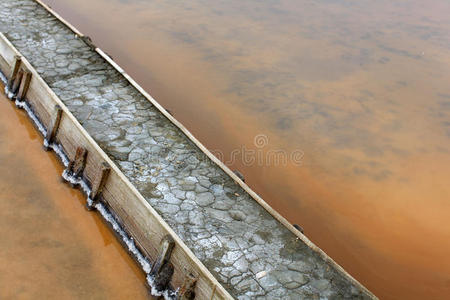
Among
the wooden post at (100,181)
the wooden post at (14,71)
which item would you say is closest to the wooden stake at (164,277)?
the wooden post at (100,181)

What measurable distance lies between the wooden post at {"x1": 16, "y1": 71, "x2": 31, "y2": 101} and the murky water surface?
286cm

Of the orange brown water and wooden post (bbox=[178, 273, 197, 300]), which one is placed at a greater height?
wooden post (bbox=[178, 273, 197, 300])

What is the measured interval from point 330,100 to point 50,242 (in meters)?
7.96

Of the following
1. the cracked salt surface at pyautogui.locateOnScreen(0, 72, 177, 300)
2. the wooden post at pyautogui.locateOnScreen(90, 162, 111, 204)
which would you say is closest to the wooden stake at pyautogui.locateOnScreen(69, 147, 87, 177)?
the cracked salt surface at pyautogui.locateOnScreen(0, 72, 177, 300)

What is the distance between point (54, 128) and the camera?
1004cm

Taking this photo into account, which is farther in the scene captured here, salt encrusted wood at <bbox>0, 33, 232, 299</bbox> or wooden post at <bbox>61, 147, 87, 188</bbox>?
wooden post at <bbox>61, 147, 87, 188</bbox>

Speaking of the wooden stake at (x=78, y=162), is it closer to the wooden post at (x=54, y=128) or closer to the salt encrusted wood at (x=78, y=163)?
the salt encrusted wood at (x=78, y=163)

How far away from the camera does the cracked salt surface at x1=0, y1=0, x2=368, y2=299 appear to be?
7.16 meters

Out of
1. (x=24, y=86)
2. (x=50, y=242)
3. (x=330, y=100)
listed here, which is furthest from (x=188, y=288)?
(x=330, y=100)

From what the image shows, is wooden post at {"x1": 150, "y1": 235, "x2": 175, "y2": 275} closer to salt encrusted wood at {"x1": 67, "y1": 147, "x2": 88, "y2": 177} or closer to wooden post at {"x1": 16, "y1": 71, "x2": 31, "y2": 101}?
salt encrusted wood at {"x1": 67, "y1": 147, "x2": 88, "y2": 177}

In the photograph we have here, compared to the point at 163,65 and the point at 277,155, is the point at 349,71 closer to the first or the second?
the point at 277,155

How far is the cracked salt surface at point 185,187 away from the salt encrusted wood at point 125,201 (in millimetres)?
262

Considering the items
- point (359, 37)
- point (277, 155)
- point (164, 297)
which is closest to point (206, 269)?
point (164, 297)

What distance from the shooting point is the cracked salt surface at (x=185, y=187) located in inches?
282
